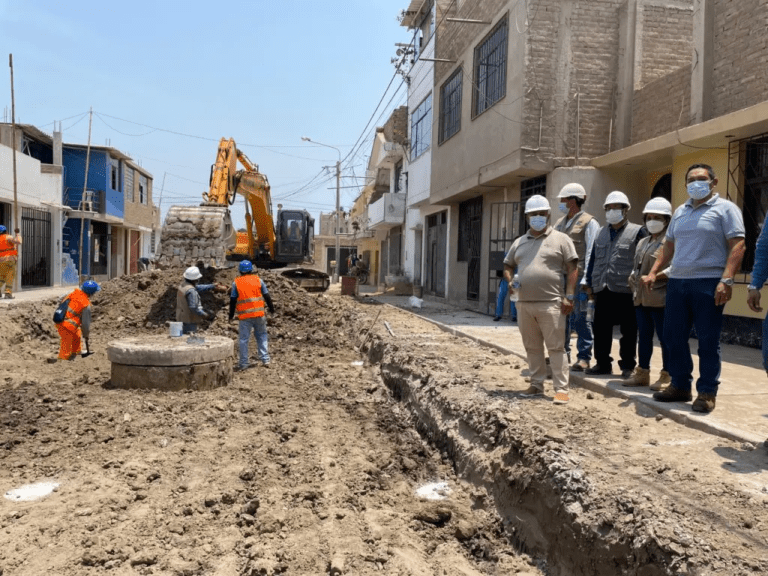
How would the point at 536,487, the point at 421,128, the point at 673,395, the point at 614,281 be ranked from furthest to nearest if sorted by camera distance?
the point at 421,128, the point at 614,281, the point at 673,395, the point at 536,487

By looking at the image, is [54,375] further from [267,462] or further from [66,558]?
[66,558]

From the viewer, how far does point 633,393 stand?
5.55 metres

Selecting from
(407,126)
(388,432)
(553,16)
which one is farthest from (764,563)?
(407,126)

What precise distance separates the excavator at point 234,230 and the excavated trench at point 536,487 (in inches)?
312

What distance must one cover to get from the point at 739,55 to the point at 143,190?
3683 cm

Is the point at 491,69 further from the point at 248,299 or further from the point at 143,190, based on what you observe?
the point at 143,190

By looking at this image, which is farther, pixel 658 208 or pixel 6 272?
pixel 6 272

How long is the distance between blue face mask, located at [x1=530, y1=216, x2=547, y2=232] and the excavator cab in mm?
15631

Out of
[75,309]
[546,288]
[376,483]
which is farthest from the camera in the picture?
[75,309]

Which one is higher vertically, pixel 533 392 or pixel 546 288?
pixel 546 288

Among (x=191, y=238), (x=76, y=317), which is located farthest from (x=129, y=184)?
(x=76, y=317)

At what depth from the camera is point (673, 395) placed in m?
5.11

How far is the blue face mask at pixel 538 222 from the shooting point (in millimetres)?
5449

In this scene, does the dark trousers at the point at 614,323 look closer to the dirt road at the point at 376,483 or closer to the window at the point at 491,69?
the dirt road at the point at 376,483
